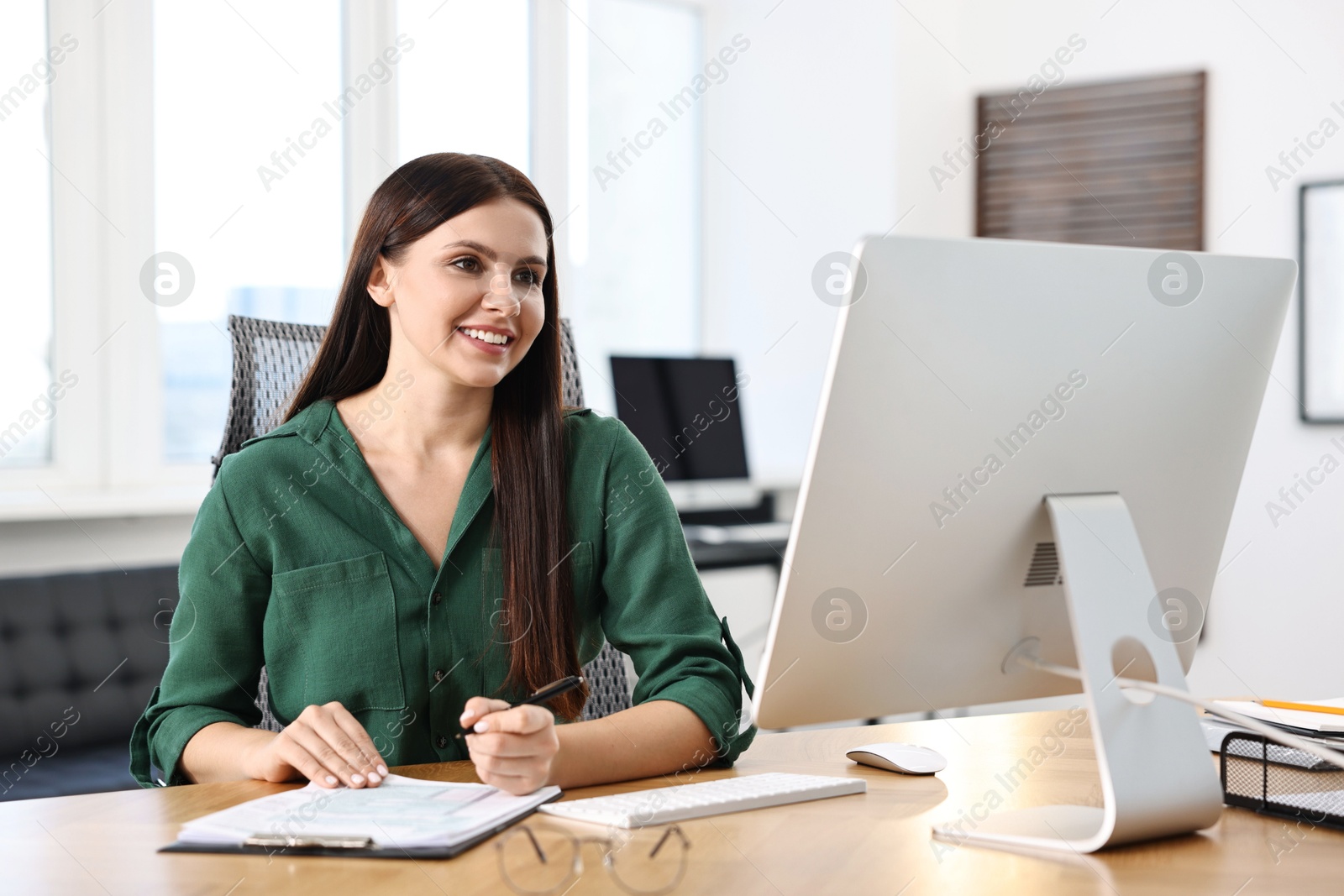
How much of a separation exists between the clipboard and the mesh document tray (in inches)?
27.0

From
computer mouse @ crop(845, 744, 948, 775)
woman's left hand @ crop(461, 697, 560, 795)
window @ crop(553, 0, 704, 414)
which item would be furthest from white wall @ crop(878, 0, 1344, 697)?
woman's left hand @ crop(461, 697, 560, 795)

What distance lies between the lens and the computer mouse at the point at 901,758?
125 centimetres

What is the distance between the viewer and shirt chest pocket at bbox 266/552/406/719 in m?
1.38

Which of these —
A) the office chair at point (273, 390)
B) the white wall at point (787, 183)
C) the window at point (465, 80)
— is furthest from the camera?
the white wall at point (787, 183)

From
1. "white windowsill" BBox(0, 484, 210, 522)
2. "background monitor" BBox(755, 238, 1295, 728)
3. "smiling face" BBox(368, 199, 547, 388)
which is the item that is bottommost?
"white windowsill" BBox(0, 484, 210, 522)

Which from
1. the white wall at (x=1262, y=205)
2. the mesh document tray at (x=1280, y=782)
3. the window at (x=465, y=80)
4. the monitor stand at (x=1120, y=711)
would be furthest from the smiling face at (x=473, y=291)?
the white wall at (x=1262, y=205)

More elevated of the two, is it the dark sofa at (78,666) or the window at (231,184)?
the window at (231,184)

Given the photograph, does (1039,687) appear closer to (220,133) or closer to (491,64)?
(220,133)

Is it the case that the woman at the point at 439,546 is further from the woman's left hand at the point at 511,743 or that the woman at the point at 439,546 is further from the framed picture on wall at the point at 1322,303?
the framed picture on wall at the point at 1322,303

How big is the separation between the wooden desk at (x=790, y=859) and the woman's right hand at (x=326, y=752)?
1.5 inches

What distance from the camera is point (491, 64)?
400 centimetres

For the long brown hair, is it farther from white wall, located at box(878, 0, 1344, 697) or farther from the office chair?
white wall, located at box(878, 0, 1344, 697)

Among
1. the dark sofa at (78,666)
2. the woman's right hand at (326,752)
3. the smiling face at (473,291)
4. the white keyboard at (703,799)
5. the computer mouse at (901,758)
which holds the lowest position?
the dark sofa at (78,666)

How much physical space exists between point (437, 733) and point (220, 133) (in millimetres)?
2348
